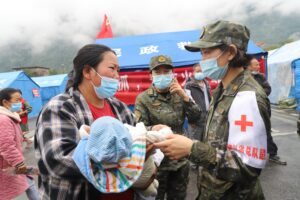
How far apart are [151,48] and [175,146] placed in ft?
14.4

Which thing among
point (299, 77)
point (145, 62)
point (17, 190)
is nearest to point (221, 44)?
point (17, 190)

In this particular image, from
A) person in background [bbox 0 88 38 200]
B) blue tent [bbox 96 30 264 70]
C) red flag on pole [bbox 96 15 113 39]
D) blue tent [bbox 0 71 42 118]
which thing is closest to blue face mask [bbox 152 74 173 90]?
person in background [bbox 0 88 38 200]

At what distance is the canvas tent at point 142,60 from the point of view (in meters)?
5.41

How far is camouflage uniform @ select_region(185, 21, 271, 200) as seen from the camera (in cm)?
148

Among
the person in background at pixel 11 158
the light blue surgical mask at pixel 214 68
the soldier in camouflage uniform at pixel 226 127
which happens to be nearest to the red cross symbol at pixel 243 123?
the soldier in camouflage uniform at pixel 226 127

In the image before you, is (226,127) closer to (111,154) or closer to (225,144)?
(225,144)

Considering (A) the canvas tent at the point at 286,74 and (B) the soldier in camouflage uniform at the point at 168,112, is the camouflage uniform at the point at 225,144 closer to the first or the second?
(B) the soldier in camouflage uniform at the point at 168,112

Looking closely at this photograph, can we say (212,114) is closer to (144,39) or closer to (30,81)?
(144,39)

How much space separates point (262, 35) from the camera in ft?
566

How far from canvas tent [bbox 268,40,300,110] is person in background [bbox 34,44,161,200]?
1121 cm

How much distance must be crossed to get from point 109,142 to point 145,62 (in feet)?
13.9

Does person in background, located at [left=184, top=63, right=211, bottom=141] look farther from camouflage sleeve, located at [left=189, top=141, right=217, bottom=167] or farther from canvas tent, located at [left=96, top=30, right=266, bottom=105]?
camouflage sleeve, located at [left=189, top=141, right=217, bottom=167]

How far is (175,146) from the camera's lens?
145 cm

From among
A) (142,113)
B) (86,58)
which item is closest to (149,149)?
(86,58)
